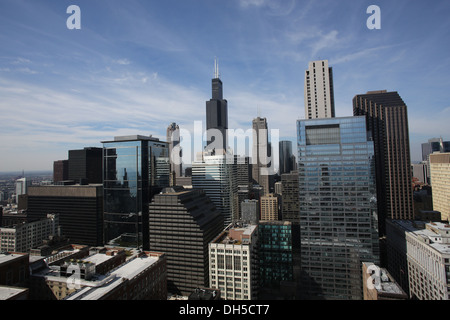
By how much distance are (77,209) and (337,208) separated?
10297cm

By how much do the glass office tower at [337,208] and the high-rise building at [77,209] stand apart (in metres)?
84.6

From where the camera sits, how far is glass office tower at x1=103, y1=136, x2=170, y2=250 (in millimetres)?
92375

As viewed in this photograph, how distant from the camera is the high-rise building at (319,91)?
8450 centimetres

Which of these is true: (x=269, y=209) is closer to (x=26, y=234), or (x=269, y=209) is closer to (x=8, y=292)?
(x=26, y=234)

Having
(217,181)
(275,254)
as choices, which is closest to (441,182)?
(275,254)

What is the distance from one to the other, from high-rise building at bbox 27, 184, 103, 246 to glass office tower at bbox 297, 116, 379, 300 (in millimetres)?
84650

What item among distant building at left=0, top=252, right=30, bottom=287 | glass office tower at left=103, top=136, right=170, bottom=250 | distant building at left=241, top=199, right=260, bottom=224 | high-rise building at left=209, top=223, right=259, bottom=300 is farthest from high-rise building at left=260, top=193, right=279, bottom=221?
distant building at left=0, top=252, right=30, bottom=287

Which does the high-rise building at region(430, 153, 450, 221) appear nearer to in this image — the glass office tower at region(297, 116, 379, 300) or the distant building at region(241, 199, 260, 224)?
the glass office tower at region(297, 116, 379, 300)

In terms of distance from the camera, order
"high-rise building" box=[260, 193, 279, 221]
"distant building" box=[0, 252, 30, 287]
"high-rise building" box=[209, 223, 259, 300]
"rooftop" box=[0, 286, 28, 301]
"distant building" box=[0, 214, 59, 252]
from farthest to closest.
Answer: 1. "high-rise building" box=[260, 193, 279, 221]
2. "distant building" box=[0, 214, 59, 252]
3. "high-rise building" box=[209, 223, 259, 300]
4. "distant building" box=[0, 252, 30, 287]
5. "rooftop" box=[0, 286, 28, 301]

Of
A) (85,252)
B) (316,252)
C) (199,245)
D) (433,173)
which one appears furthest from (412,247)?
(85,252)

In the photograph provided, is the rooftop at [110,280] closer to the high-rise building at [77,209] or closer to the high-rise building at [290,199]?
the high-rise building at [77,209]

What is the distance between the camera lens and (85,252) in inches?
2320

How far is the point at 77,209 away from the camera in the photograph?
107250mm
